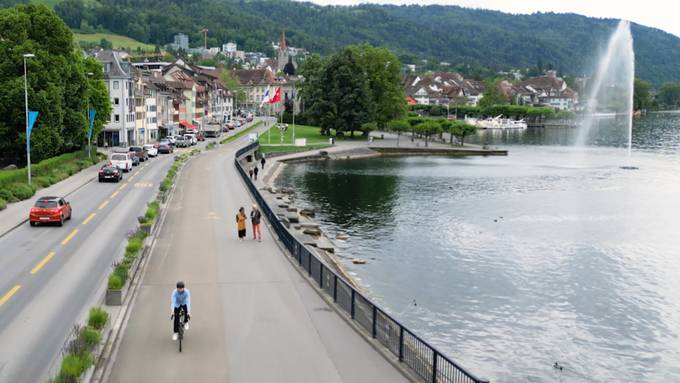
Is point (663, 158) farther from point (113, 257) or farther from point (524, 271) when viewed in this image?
point (113, 257)

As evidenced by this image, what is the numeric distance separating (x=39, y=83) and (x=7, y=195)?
78.3 feet

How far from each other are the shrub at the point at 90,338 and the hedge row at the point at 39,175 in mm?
31212

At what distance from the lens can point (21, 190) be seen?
169ft

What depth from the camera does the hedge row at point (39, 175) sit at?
167ft

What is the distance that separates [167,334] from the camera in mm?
21266

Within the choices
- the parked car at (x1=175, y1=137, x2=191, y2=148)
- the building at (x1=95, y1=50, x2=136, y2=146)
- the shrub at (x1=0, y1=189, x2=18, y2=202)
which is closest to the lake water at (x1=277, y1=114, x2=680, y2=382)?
the shrub at (x1=0, y1=189, x2=18, y2=202)

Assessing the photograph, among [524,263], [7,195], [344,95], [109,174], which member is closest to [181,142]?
[344,95]

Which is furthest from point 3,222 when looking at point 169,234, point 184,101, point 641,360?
point 184,101

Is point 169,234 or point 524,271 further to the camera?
point 524,271

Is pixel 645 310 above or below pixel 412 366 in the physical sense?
below

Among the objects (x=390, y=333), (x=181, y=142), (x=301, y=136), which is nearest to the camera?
(x=390, y=333)

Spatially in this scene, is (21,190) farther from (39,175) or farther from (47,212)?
(47,212)

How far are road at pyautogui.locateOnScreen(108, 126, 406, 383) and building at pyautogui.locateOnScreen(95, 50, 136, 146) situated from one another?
76497 millimetres

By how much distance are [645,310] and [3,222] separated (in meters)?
35.5
